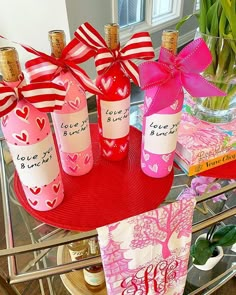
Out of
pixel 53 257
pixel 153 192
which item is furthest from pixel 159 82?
pixel 53 257

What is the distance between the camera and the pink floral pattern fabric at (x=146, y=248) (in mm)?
485

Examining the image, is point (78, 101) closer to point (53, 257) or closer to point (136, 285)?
point (136, 285)

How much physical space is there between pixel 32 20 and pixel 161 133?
1.89 meters

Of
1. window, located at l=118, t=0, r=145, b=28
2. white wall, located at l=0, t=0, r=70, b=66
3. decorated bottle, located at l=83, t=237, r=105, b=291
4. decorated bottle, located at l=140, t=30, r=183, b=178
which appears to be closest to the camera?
decorated bottle, located at l=140, t=30, r=183, b=178

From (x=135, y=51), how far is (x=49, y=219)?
14.2 inches

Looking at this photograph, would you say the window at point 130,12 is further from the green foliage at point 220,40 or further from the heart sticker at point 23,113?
the heart sticker at point 23,113

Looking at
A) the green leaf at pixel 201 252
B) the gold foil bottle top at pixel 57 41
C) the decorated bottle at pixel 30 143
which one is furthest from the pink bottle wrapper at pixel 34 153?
the green leaf at pixel 201 252

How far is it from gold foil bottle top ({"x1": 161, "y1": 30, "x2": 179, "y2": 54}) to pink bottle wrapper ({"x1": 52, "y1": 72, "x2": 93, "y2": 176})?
0.56 feet

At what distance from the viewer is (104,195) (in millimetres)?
614

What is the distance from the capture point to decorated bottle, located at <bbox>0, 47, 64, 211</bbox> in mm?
438

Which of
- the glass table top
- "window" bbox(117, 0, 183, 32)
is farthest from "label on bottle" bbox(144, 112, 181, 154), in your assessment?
"window" bbox(117, 0, 183, 32)

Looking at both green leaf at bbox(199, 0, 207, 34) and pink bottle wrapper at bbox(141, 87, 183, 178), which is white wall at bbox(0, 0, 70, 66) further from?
pink bottle wrapper at bbox(141, 87, 183, 178)

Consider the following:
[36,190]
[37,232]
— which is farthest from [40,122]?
[37,232]

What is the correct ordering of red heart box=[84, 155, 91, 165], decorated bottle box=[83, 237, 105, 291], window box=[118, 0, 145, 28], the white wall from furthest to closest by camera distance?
window box=[118, 0, 145, 28]
the white wall
decorated bottle box=[83, 237, 105, 291]
red heart box=[84, 155, 91, 165]
